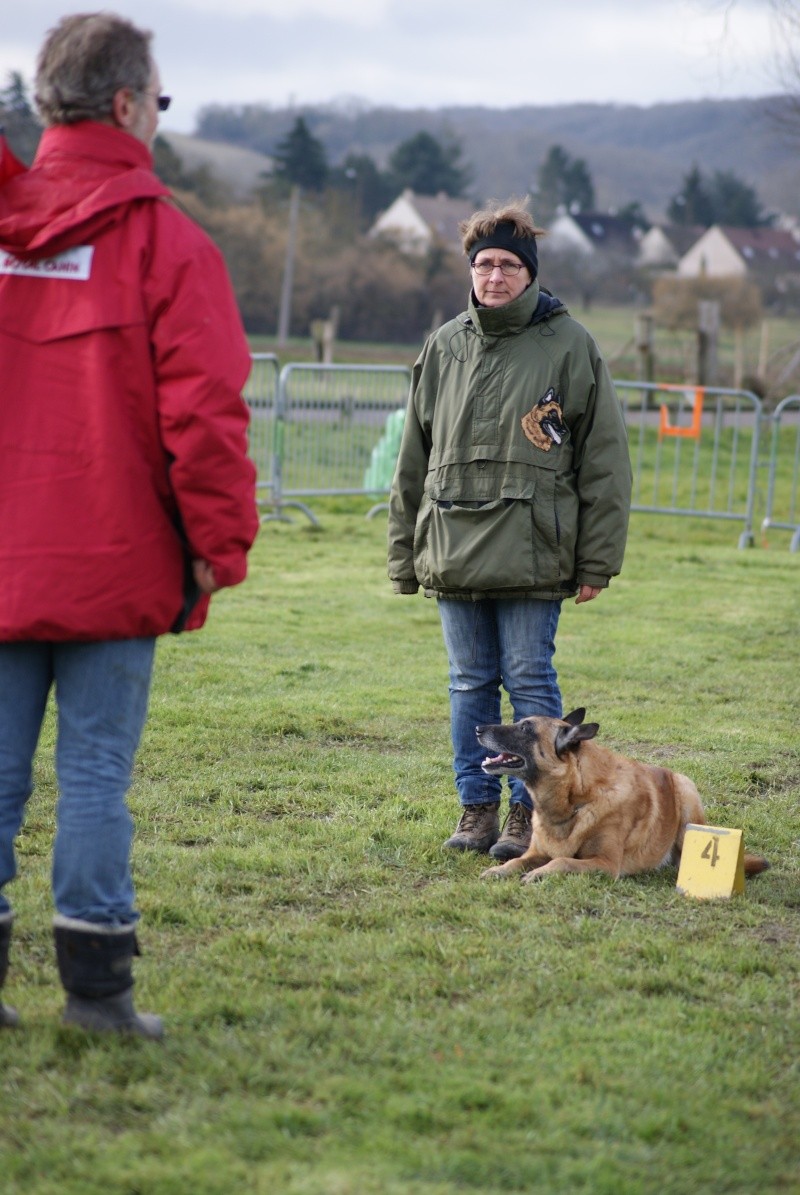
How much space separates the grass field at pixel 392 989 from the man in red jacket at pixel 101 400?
0.55 meters

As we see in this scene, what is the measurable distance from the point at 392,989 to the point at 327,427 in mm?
10485

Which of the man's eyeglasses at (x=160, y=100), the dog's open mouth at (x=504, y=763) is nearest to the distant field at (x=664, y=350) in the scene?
the dog's open mouth at (x=504, y=763)

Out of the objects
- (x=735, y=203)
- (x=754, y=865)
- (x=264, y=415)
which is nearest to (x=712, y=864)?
(x=754, y=865)

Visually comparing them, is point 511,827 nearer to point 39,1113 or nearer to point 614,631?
point 39,1113

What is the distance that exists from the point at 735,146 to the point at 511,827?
468ft

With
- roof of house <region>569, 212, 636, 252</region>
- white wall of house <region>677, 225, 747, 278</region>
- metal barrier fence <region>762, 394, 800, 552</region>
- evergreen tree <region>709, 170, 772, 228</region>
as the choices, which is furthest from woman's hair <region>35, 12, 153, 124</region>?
evergreen tree <region>709, 170, 772, 228</region>

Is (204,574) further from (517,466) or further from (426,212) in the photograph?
(426,212)

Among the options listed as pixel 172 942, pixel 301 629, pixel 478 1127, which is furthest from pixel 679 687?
pixel 478 1127

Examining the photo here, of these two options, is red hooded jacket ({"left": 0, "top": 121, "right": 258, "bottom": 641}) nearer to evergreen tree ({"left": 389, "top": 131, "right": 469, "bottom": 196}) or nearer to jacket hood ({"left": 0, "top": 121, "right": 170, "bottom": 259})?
jacket hood ({"left": 0, "top": 121, "right": 170, "bottom": 259})

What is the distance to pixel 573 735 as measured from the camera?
4.55 metres

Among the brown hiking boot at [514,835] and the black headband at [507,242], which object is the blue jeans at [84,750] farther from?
the black headband at [507,242]

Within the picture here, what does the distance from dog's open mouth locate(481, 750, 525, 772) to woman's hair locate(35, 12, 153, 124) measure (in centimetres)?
255

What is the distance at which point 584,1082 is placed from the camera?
3.04 meters

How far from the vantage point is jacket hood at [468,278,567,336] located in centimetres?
457
